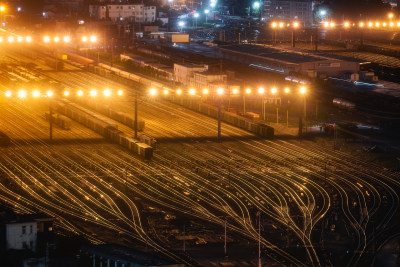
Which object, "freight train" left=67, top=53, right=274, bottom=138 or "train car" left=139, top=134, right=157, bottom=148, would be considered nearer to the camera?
"train car" left=139, top=134, right=157, bottom=148

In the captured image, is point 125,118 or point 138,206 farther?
point 125,118

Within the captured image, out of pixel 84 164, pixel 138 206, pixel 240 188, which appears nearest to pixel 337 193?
pixel 240 188

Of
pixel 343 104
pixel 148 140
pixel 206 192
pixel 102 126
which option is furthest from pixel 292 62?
pixel 206 192

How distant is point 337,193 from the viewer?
37562 mm

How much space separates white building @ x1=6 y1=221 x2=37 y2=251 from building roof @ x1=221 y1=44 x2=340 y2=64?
44.6m

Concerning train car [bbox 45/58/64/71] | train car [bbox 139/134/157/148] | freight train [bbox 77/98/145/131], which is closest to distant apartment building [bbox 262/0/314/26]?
train car [bbox 45/58/64/71]

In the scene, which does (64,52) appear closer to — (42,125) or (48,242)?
(42,125)

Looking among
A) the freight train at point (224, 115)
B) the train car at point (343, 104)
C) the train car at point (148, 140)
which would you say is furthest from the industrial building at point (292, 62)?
the train car at point (148, 140)

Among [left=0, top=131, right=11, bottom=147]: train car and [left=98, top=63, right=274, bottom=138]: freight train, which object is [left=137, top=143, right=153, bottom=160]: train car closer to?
[left=0, top=131, right=11, bottom=147]: train car

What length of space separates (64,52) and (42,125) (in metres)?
32.2

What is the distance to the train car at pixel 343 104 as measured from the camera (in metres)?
56.5

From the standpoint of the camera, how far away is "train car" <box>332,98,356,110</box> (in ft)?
185

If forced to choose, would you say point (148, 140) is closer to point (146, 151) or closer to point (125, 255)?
point (146, 151)

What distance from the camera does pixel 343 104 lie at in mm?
57062
